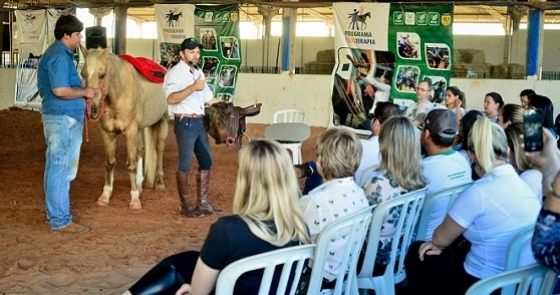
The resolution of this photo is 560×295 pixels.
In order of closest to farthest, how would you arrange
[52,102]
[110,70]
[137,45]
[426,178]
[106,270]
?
[426,178] < [106,270] < [52,102] < [110,70] < [137,45]

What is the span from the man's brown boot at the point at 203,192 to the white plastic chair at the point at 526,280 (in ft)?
11.7

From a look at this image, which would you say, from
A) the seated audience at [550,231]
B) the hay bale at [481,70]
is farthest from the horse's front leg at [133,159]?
the hay bale at [481,70]

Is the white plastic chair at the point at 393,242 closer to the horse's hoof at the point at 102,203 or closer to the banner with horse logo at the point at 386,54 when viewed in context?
the horse's hoof at the point at 102,203

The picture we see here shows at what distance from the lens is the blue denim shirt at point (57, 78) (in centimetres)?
427

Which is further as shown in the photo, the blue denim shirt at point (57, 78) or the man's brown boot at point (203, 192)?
the man's brown boot at point (203, 192)

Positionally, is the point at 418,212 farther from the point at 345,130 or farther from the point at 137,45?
the point at 137,45

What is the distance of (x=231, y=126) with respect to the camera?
5.09 metres

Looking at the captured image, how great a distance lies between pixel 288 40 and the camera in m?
11.0

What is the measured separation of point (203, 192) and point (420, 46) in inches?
208

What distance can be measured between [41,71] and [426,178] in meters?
2.75

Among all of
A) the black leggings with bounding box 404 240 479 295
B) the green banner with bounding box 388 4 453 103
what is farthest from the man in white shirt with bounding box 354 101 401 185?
the green banner with bounding box 388 4 453 103

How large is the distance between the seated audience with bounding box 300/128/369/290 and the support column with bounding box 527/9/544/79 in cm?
795

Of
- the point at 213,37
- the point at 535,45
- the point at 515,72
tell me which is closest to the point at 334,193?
the point at 535,45

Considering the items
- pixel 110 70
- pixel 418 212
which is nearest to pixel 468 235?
pixel 418 212
